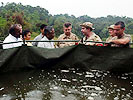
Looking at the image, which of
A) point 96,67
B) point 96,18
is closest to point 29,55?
point 96,67

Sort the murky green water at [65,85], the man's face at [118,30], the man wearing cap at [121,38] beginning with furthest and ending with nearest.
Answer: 1. the man's face at [118,30]
2. the man wearing cap at [121,38]
3. the murky green water at [65,85]

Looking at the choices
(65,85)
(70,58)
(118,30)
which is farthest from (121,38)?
(65,85)

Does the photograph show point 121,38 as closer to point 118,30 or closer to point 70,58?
point 118,30

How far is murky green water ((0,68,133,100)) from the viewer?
11.0ft

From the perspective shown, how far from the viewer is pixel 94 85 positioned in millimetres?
3885

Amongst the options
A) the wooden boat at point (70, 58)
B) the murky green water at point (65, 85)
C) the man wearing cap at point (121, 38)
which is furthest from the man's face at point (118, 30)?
the murky green water at point (65, 85)

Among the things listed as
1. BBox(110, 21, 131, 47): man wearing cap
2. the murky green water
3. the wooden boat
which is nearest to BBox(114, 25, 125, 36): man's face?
BBox(110, 21, 131, 47): man wearing cap

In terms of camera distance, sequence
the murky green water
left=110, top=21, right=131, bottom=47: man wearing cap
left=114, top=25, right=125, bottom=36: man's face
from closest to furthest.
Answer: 1. the murky green water
2. left=110, top=21, right=131, bottom=47: man wearing cap
3. left=114, top=25, right=125, bottom=36: man's face

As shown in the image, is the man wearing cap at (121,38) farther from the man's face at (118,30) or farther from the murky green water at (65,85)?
the murky green water at (65,85)

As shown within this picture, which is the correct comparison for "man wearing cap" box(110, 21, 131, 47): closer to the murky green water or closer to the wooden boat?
the wooden boat

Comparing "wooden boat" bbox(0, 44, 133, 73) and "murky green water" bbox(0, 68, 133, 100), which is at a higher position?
"wooden boat" bbox(0, 44, 133, 73)

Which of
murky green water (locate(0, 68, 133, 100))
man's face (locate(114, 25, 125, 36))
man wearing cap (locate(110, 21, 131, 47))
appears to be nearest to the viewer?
murky green water (locate(0, 68, 133, 100))

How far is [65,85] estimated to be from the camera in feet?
12.7

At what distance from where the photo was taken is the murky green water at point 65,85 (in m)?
3.36
